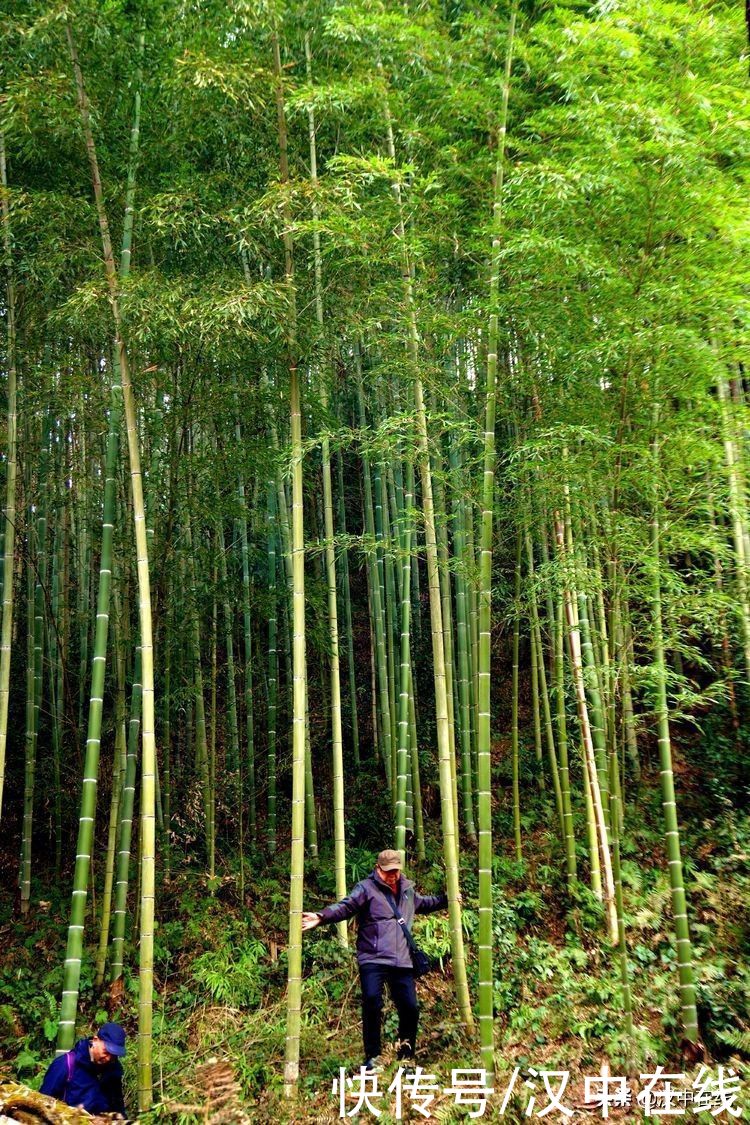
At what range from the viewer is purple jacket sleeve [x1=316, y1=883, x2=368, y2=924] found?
11.5 feet

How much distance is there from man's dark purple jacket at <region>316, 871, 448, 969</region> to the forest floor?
47cm

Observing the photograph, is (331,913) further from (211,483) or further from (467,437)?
(211,483)

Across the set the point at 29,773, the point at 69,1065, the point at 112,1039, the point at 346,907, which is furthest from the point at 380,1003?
the point at 29,773

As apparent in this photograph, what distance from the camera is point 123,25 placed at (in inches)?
172

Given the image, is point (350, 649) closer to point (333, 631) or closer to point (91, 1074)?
point (333, 631)

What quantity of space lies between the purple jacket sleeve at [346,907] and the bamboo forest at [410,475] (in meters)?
0.06

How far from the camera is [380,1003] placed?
11.7 feet

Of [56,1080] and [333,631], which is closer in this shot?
[56,1080]

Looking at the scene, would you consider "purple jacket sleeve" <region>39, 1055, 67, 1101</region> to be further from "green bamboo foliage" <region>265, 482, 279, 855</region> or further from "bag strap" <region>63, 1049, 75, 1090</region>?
"green bamboo foliage" <region>265, 482, 279, 855</region>

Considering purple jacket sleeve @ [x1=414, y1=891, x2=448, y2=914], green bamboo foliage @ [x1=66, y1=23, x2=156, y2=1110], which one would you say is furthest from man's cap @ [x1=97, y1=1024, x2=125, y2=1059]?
purple jacket sleeve @ [x1=414, y1=891, x2=448, y2=914]

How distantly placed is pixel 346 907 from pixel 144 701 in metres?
1.42

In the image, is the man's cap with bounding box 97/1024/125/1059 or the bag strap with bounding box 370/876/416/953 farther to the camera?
the bag strap with bounding box 370/876/416/953

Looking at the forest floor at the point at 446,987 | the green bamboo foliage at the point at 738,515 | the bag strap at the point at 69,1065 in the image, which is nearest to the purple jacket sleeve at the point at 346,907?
the forest floor at the point at 446,987

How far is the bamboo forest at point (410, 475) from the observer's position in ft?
12.0
